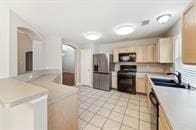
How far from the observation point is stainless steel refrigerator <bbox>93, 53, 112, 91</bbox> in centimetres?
490

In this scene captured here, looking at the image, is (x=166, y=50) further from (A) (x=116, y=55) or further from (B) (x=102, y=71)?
(B) (x=102, y=71)

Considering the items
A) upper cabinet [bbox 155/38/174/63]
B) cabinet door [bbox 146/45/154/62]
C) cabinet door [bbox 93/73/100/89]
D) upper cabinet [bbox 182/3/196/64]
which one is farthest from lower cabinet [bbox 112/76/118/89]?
upper cabinet [bbox 182/3/196/64]

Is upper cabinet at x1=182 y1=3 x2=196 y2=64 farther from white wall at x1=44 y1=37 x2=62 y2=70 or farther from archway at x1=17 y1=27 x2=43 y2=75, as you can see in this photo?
white wall at x1=44 y1=37 x2=62 y2=70

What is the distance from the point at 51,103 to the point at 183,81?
9.35 feet

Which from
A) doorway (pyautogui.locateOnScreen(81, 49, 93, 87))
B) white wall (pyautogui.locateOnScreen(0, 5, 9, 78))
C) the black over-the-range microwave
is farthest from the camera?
doorway (pyautogui.locateOnScreen(81, 49, 93, 87))

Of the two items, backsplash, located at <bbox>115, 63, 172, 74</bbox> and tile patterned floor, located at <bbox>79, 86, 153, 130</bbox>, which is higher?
backsplash, located at <bbox>115, 63, 172, 74</bbox>

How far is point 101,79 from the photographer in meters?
5.09

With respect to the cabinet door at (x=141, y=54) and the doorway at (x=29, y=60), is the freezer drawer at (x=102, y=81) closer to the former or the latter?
the cabinet door at (x=141, y=54)

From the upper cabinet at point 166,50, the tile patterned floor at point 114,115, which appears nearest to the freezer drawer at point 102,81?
the tile patterned floor at point 114,115

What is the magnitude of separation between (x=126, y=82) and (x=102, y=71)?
1211 mm

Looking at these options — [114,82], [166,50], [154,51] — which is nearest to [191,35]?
[166,50]

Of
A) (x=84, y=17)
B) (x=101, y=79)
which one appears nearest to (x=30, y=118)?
(x=84, y=17)

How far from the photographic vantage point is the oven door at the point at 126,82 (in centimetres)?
443

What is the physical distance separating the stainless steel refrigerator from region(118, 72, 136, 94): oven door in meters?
0.51
